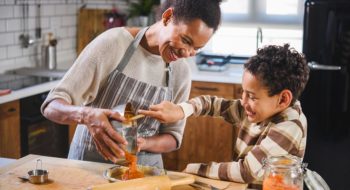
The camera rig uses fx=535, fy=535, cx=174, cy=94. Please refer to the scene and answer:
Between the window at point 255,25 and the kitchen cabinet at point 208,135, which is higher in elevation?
the window at point 255,25

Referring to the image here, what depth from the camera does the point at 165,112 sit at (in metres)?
1.64

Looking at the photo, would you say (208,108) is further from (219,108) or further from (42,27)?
(42,27)

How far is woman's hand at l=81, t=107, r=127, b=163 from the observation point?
1.46m

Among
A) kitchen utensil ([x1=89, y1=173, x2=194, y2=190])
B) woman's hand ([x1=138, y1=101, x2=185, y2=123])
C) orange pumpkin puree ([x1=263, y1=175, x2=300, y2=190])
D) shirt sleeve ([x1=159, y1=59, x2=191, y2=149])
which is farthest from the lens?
shirt sleeve ([x1=159, y1=59, x2=191, y2=149])

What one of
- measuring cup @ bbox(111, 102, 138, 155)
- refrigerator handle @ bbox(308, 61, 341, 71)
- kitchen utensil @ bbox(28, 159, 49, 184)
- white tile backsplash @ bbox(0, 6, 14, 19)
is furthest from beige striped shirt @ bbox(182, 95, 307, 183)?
white tile backsplash @ bbox(0, 6, 14, 19)

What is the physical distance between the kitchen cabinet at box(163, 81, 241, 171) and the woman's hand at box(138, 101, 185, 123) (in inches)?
82.9

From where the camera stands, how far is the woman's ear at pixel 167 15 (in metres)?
1.70

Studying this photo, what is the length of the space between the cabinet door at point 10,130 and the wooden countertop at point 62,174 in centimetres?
134

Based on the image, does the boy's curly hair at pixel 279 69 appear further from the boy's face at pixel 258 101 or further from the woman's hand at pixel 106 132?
the woman's hand at pixel 106 132

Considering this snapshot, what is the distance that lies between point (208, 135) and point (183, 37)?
91.9 inches

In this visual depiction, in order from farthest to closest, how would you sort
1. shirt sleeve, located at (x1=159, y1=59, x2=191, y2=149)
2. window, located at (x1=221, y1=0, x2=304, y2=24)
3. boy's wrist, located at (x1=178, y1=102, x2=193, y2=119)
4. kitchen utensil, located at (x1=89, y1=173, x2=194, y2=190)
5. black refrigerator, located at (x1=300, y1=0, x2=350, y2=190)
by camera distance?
window, located at (x1=221, y1=0, x2=304, y2=24), black refrigerator, located at (x1=300, y1=0, x2=350, y2=190), shirt sleeve, located at (x1=159, y1=59, x2=191, y2=149), boy's wrist, located at (x1=178, y1=102, x2=193, y2=119), kitchen utensil, located at (x1=89, y1=173, x2=194, y2=190)

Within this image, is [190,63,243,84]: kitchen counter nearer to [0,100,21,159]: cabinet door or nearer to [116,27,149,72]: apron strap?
[0,100,21,159]: cabinet door

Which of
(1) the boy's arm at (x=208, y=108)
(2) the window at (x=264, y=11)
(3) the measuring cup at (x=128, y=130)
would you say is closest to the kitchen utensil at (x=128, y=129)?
(3) the measuring cup at (x=128, y=130)

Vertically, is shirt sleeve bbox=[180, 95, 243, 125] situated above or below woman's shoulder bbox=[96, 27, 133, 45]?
below
